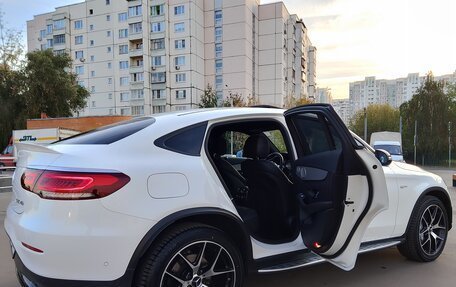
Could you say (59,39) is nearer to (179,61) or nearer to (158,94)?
(158,94)

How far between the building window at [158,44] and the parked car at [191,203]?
56.7 meters

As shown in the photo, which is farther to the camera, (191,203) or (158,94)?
(158,94)

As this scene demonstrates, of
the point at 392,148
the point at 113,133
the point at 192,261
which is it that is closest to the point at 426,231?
the point at 192,261

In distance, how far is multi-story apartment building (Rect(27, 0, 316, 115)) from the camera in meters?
57.2

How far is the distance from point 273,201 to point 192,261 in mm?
1112

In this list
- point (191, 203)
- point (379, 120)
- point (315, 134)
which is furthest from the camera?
point (379, 120)

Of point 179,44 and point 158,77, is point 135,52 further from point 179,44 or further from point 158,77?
point 179,44

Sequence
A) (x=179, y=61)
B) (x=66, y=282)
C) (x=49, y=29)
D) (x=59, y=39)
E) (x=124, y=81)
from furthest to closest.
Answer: (x=49, y=29) < (x=59, y=39) < (x=124, y=81) < (x=179, y=61) < (x=66, y=282)

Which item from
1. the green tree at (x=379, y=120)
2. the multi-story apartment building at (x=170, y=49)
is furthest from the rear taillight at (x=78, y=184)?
the multi-story apartment building at (x=170, y=49)

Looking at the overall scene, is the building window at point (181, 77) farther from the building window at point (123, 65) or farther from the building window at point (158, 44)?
the building window at point (123, 65)

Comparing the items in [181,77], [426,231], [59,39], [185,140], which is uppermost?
[59,39]

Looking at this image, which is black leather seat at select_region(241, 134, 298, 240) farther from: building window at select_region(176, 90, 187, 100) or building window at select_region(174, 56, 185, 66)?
building window at select_region(174, 56, 185, 66)

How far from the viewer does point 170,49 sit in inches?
2265

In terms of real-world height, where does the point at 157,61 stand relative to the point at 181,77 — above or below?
above
